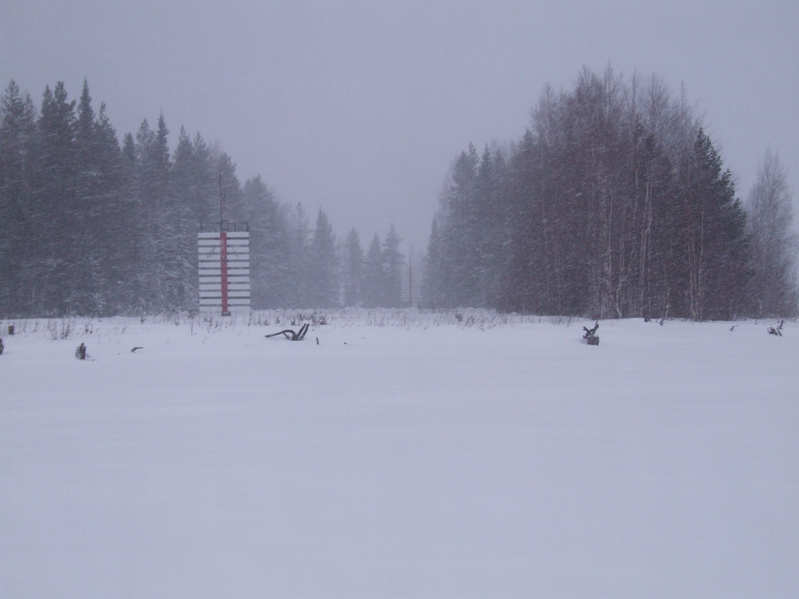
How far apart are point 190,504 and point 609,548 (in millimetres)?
1986

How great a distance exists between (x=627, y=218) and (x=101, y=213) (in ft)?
85.8

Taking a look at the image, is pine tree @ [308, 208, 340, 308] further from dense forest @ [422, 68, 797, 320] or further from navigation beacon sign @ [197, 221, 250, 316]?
navigation beacon sign @ [197, 221, 250, 316]

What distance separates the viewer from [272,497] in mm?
2572

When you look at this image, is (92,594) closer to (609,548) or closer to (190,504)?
(190,504)

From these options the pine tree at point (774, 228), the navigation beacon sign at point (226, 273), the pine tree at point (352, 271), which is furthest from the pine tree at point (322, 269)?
the pine tree at point (774, 228)

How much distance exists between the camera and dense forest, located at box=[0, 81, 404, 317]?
2469 centimetres

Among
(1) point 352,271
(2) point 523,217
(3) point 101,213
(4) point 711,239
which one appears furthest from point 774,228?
(1) point 352,271

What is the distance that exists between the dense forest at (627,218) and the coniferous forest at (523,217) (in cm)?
8

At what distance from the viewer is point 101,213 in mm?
26359

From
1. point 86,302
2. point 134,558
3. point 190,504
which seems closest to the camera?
point 134,558

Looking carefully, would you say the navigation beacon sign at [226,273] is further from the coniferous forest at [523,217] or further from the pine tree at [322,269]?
the pine tree at [322,269]

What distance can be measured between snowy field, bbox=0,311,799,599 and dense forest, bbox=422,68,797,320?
602 inches

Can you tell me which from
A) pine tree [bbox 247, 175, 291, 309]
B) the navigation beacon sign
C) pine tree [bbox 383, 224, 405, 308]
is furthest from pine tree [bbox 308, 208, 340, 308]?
the navigation beacon sign

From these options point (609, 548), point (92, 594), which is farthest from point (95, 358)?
point (609, 548)
